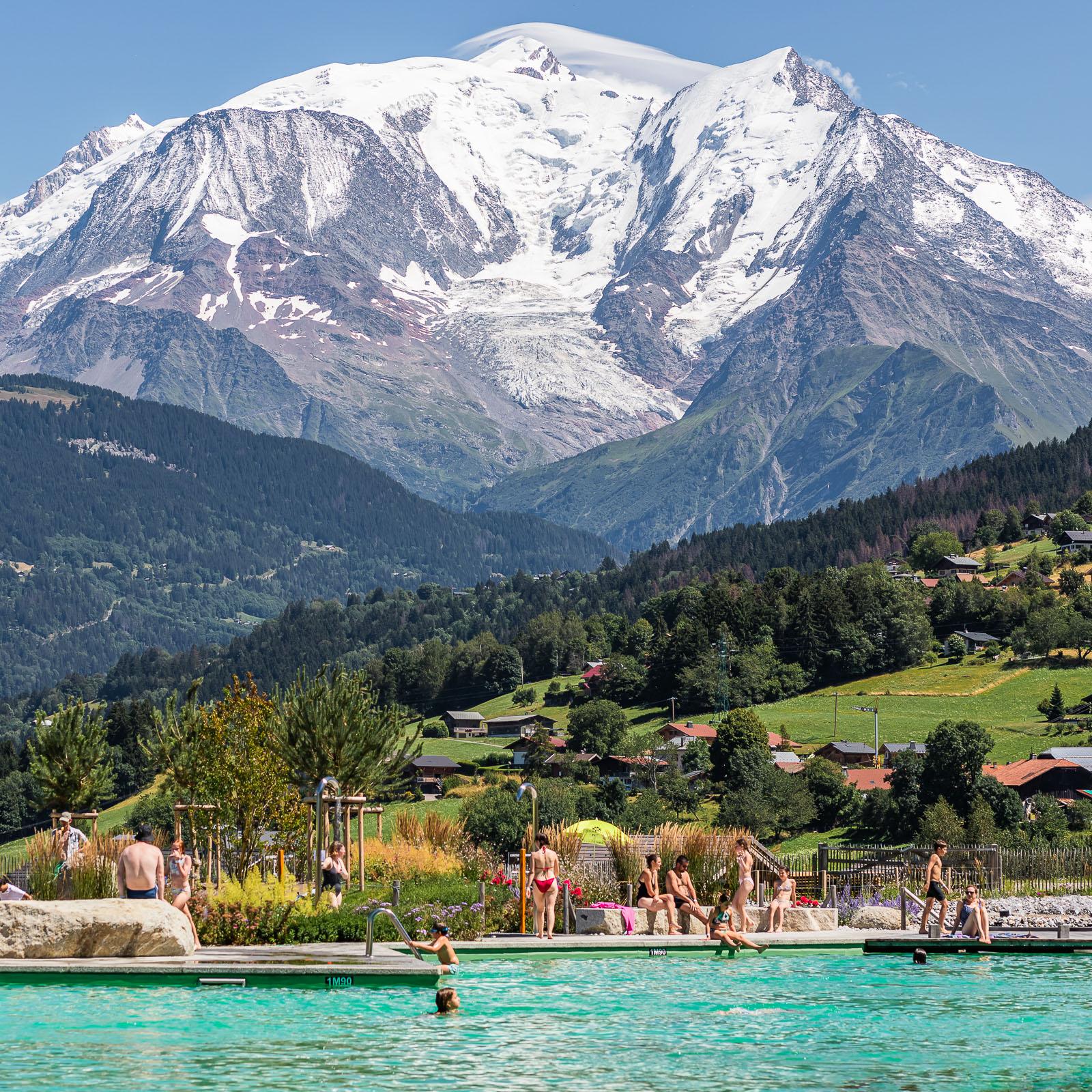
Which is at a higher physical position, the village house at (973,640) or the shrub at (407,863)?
the village house at (973,640)

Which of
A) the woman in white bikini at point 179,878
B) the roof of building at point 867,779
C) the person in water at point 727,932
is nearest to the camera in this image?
the woman in white bikini at point 179,878

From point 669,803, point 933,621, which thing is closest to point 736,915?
point 669,803

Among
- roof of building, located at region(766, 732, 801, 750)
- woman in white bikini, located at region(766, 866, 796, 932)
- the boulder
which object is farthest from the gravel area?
roof of building, located at region(766, 732, 801, 750)

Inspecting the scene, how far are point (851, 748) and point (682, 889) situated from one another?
344 ft

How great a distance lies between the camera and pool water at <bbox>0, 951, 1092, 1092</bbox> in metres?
26.1

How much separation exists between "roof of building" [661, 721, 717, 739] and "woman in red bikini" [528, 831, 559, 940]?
117m

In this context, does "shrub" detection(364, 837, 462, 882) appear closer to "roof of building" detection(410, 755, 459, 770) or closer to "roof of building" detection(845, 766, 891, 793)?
"roof of building" detection(845, 766, 891, 793)

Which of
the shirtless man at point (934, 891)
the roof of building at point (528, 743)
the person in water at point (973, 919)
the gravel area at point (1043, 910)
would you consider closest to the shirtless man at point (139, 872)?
the shirtless man at point (934, 891)

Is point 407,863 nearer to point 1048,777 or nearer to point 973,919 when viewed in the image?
point 973,919

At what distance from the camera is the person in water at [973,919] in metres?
37.9

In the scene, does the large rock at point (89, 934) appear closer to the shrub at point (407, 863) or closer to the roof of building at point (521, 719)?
the shrub at point (407, 863)

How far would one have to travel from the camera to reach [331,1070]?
26.3 metres

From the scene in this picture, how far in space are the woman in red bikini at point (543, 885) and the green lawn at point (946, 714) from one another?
102 meters

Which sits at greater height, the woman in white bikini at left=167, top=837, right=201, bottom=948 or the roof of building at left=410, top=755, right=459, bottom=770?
the roof of building at left=410, top=755, right=459, bottom=770
